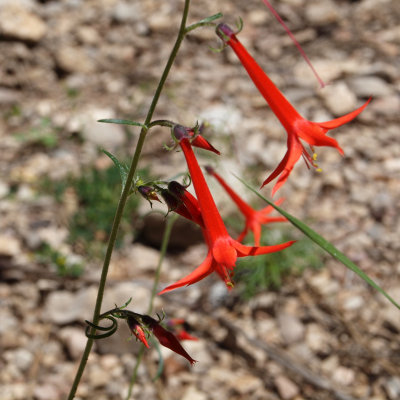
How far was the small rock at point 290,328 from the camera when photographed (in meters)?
3.24

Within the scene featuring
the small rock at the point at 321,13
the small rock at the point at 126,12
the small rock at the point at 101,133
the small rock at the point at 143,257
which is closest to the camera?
the small rock at the point at 143,257

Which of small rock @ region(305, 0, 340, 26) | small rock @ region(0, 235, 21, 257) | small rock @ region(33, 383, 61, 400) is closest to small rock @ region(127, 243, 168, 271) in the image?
small rock @ region(0, 235, 21, 257)

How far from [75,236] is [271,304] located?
1508 millimetres

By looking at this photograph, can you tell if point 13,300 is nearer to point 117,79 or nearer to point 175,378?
point 175,378

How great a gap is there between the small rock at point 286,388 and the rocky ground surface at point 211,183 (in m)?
0.01

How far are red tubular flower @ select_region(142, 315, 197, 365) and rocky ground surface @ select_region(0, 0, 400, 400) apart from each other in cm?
147

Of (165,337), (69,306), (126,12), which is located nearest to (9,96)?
(126,12)

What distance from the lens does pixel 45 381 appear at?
297cm

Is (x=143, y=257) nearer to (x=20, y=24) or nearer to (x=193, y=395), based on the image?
(x=193, y=395)

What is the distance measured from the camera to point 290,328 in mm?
3293

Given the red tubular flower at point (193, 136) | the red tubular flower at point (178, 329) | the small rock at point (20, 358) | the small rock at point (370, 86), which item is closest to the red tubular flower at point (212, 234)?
the red tubular flower at point (193, 136)

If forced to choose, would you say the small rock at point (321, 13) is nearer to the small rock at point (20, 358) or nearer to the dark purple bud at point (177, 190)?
the small rock at point (20, 358)

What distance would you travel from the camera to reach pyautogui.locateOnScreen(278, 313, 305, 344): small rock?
10.6 feet

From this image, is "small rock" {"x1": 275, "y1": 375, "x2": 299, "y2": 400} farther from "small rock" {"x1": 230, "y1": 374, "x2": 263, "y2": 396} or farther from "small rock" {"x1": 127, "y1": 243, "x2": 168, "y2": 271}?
"small rock" {"x1": 127, "y1": 243, "x2": 168, "y2": 271}
